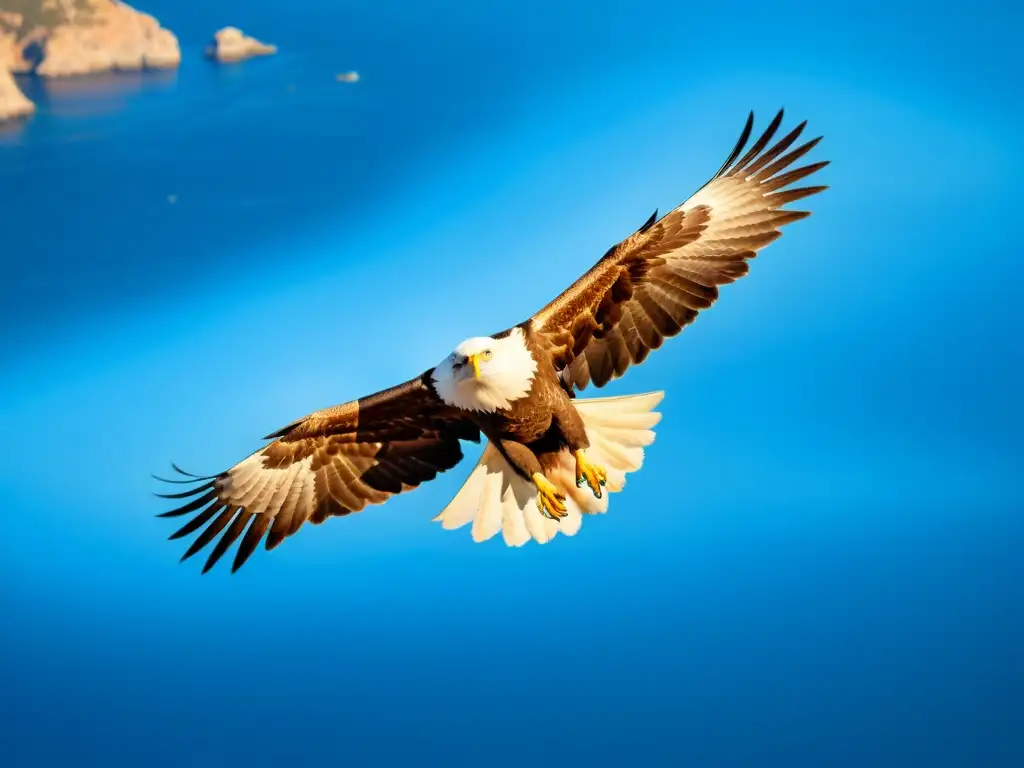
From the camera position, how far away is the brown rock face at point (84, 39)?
327 inches

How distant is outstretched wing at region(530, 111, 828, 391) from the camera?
231 inches

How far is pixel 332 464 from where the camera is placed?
6109 millimetres

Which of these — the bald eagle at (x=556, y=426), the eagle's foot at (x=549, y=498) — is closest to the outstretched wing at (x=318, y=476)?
the bald eagle at (x=556, y=426)

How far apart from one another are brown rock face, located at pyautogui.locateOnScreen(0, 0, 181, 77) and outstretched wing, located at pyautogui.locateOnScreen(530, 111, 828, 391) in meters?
3.87

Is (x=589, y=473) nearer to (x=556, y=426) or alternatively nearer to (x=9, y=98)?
(x=556, y=426)

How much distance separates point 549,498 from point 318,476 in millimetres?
1125

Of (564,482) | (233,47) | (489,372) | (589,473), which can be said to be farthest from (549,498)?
(233,47)

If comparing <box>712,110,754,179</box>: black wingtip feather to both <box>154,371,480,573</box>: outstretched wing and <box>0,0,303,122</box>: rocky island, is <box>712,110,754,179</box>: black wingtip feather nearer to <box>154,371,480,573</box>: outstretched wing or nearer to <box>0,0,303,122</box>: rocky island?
<box>154,371,480,573</box>: outstretched wing

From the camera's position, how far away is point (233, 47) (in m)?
8.45

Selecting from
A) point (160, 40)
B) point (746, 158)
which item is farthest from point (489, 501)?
point (160, 40)

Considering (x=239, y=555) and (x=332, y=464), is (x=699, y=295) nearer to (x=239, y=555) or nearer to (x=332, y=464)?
(x=332, y=464)

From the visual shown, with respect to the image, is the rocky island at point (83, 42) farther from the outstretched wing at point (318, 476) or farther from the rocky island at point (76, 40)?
the outstretched wing at point (318, 476)

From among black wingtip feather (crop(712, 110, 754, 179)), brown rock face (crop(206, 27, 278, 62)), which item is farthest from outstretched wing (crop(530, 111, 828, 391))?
brown rock face (crop(206, 27, 278, 62))

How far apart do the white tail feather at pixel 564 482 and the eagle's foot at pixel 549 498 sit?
260 mm
